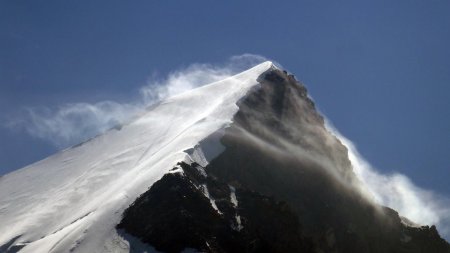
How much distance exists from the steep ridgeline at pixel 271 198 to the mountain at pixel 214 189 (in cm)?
15

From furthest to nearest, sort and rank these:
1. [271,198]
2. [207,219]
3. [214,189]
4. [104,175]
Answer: [104,175] < [271,198] < [214,189] < [207,219]

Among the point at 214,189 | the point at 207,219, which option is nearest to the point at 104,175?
the point at 214,189

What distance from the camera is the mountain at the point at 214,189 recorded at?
86625 mm

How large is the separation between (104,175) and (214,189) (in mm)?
22900

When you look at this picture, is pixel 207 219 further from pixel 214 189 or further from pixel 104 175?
pixel 104 175

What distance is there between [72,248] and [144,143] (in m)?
34.9

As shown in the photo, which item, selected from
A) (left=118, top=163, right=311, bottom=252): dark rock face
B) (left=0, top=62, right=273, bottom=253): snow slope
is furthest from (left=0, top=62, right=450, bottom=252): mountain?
(left=0, top=62, right=273, bottom=253): snow slope

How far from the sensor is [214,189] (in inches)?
3656

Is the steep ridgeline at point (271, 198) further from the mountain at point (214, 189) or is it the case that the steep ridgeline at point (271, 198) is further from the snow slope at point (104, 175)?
the snow slope at point (104, 175)

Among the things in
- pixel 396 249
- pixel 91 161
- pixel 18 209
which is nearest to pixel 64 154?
pixel 91 161

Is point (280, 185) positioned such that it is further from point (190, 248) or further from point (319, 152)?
point (190, 248)

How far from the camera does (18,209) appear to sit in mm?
109688

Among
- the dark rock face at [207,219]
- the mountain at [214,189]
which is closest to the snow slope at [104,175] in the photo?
the mountain at [214,189]

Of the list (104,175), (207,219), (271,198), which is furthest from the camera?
(104,175)
